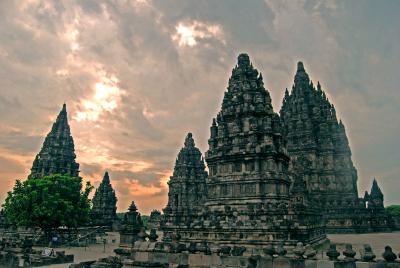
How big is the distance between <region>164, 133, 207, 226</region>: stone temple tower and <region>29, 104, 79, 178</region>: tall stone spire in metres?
23.6

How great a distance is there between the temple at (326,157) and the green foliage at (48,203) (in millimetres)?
35028

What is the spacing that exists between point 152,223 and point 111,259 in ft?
193

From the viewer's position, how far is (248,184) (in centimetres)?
3303

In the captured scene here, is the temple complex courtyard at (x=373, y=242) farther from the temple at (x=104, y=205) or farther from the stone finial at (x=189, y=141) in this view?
the temple at (x=104, y=205)

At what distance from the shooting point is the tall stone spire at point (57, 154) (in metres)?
69.6

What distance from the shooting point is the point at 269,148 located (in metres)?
33.1

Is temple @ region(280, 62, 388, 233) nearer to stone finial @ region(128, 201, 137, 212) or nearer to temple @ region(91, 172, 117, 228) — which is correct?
stone finial @ region(128, 201, 137, 212)

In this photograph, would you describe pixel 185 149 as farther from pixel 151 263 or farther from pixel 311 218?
pixel 151 263

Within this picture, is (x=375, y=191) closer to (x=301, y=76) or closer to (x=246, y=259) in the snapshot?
(x=301, y=76)

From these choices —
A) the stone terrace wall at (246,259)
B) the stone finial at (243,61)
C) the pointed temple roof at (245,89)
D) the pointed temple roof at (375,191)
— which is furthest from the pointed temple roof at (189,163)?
the stone terrace wall at (246,259)

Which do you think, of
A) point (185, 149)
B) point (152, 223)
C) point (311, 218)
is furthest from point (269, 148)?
point (152, 223)

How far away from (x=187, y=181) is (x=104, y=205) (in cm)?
2488

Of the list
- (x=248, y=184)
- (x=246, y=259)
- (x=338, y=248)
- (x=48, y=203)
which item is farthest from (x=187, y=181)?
(x=246, y=259)

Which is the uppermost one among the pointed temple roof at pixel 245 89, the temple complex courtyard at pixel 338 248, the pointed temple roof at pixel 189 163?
the pointed temple roof at pixel 245 89
